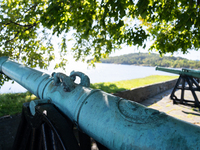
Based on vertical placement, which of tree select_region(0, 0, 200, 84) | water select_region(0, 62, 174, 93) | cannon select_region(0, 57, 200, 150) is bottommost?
water select_region(0, 62, 174, 93)

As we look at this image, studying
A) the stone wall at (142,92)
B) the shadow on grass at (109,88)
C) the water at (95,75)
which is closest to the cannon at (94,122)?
the stone wall at (142,92)

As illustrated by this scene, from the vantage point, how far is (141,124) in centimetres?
92

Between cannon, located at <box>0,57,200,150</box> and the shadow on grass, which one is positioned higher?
cannon, located at <box>0,57,200,150</box>

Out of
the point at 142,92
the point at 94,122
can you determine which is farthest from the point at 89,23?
the point at 142,92

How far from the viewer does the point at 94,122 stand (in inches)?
44.2

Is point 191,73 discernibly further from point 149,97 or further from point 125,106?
point 125,106

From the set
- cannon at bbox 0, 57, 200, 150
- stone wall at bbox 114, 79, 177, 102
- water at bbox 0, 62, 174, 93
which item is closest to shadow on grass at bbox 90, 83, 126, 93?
stone wall at bbox 114, 79, 177, 102

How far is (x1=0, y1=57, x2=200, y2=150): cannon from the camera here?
2.71ft

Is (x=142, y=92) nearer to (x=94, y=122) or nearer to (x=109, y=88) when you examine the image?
(x=109, y=88)

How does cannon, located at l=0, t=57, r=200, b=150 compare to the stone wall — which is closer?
cannon, located at l=0, t=57, r=200, b=150

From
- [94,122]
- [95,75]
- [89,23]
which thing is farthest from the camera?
[95,75]

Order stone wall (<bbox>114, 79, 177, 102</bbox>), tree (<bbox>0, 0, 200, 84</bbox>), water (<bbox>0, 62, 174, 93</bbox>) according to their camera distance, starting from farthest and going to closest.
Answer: water (<bbox>0, 62, 174, 93</bbox>) → stone wall (<bbox>114, 79, 177, 102</bbox>) → tree (<bbox>0, 0, 200, 84</bbox>)

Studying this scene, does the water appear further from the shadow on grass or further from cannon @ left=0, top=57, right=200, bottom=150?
cannon @ left=0, top=57, right=200, bottom=150

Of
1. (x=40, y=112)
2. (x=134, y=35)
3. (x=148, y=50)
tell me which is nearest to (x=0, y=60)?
(x=40, y=112)
